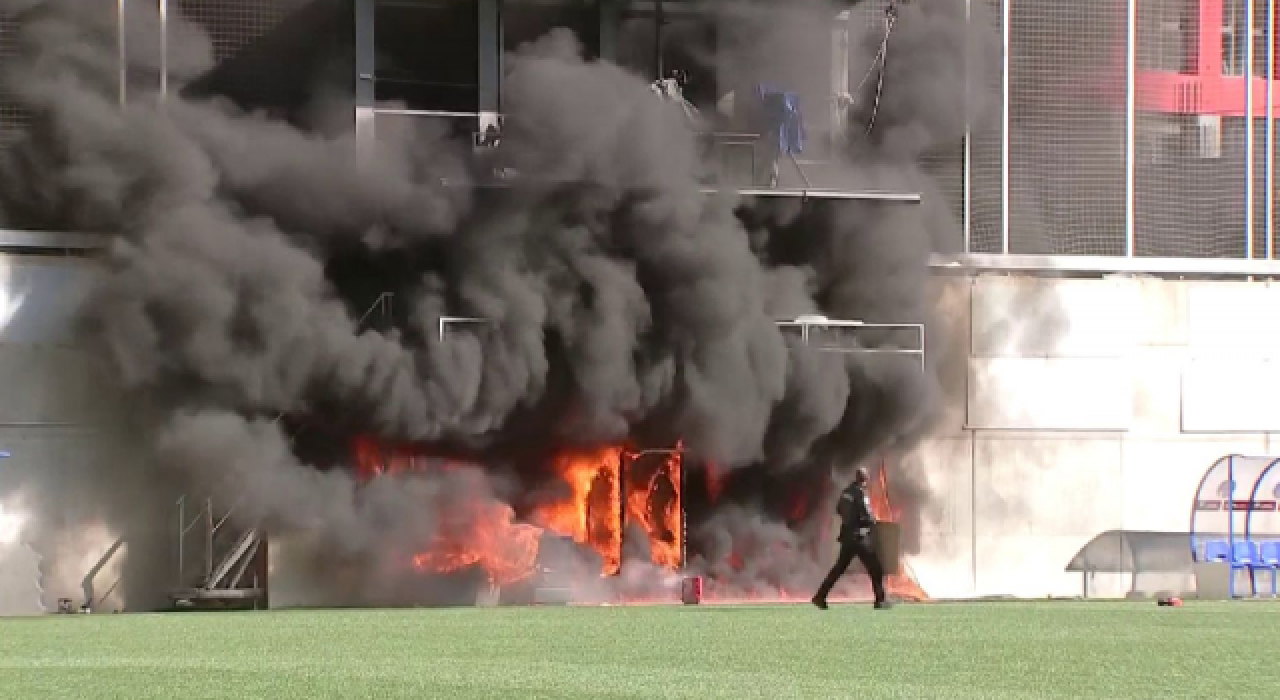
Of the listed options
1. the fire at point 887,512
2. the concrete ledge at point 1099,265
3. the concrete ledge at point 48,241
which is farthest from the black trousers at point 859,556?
the concrete ledge at point 48,241

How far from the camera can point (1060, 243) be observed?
3416 centimetres

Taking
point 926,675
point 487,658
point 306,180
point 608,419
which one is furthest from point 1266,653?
point 306,180

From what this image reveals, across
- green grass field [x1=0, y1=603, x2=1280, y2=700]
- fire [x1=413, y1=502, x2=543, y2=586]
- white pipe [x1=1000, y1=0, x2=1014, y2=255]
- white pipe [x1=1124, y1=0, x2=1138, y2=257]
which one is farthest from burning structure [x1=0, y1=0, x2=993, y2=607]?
green grass field [x1=0, y1=603, x2=1280, y2=700]

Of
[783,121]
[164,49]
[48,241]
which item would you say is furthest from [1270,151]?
[48,241]

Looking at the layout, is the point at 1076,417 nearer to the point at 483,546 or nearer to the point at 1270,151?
the point at 1270,151

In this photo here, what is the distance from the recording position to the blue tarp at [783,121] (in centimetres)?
3206

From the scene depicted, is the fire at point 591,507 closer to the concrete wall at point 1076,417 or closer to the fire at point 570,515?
the fire at point 570,515

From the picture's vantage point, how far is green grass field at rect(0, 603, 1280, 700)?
44.8ft

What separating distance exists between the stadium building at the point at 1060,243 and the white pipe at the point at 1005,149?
4 centimetres

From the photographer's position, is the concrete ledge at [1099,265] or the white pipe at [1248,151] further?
the white pipe at [1248,151]

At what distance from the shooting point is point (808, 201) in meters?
32.7

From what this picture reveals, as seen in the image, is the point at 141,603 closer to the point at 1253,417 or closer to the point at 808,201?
the point at 808,201

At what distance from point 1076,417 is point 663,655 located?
731 inches

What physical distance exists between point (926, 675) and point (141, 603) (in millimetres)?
18254
